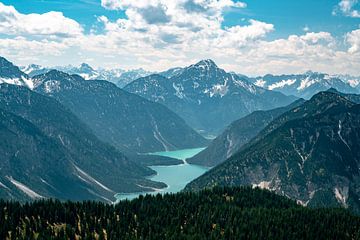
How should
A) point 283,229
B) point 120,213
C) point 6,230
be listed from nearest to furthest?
point 6,230, point 283,229, point 120,213

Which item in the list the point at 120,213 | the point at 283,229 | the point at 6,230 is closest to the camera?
the point at 6,230

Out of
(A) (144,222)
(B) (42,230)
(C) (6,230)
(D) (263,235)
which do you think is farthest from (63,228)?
(D) (263,235)

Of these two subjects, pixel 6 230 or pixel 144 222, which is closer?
pixel 6 230

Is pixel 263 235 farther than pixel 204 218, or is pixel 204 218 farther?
pixel 204 218

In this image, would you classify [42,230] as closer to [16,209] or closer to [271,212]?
A: [16,209]

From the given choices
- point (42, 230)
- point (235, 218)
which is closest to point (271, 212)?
point (235, 218)

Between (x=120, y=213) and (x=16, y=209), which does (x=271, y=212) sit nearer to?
(x=120, y=213)
